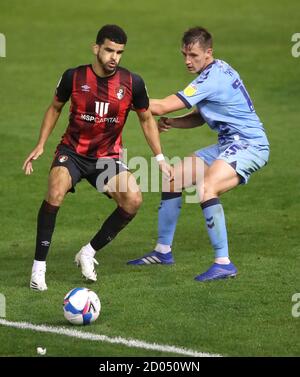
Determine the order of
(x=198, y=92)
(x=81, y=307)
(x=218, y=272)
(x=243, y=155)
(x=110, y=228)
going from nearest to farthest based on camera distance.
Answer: (x=81, y=307) → (x=218, y=272) → (x=110, y=228) → (x=198, y=92) → (x=243, y=155)

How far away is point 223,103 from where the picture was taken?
497 inches

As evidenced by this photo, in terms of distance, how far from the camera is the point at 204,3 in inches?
1390

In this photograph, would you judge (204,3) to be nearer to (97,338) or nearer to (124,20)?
(124,20)

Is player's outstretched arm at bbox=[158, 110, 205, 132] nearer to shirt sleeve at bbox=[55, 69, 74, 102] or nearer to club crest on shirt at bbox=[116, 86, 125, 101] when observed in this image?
club crest on shirt at bbox=[116, 86, 125, 101]

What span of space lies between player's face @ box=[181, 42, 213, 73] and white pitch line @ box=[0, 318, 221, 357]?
12.1 ft

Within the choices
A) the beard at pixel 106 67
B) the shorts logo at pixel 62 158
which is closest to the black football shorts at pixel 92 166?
the shorts logo at pixel 62 158

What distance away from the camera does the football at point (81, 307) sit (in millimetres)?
10359

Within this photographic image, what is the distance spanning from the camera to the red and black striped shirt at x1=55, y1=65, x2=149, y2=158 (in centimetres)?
1220

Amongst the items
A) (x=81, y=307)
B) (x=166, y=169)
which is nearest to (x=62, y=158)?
(x=166, y=169)

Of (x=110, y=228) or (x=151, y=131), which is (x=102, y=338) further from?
(x=151, y=131)

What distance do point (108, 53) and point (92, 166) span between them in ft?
4.03

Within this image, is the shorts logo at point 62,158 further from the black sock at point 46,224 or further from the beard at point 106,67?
the beard at point 106,67

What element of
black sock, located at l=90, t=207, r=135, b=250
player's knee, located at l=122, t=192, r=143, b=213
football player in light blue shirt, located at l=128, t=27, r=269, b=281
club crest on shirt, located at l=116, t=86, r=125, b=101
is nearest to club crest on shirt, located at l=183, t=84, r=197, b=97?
football player in light blue shirt, located at l=128, t=27, r=269, b=281

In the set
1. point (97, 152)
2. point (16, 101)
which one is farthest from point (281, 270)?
point (16, 101)
